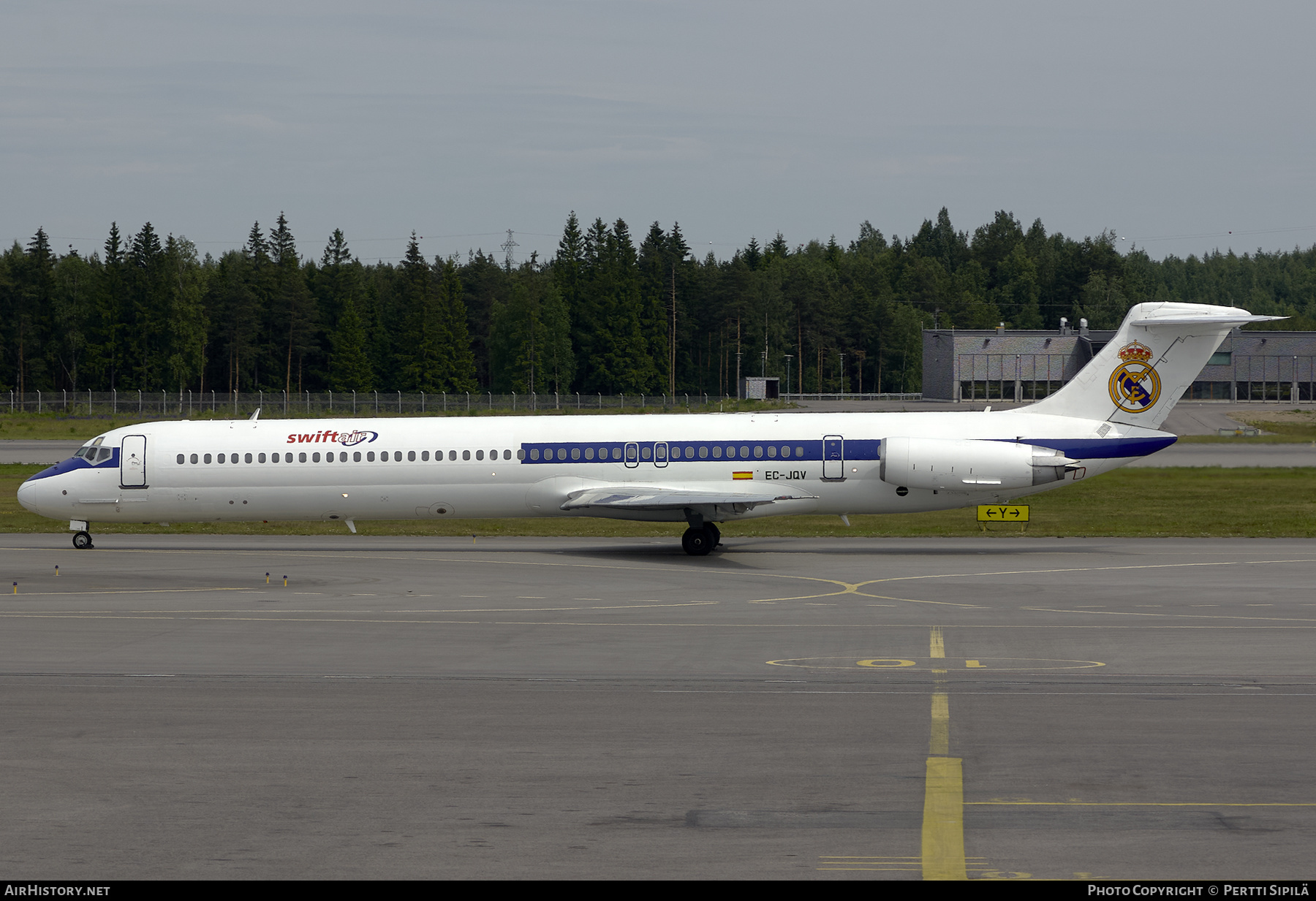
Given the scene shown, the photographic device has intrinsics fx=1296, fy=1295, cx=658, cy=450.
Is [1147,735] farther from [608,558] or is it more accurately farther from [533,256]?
[533,256]

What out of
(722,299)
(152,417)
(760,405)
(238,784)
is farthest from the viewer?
(722,299)

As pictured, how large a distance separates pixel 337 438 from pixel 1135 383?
63.6 ft

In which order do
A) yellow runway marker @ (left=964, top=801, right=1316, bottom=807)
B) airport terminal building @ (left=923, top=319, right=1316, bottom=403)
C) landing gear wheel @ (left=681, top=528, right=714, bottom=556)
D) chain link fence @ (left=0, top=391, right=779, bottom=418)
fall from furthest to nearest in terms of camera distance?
1. airport terminal building @ (left=923, top=319, right=1316, bottom=403)
2. chain link fence @ (left=0, top=391, right=779, bottom=418)
3. landing gear wheel @ (left=681, top=528, right=714, bottom=556)
4. yellow runway marker @ (left=964, top=801, right=1316, bottom=807)

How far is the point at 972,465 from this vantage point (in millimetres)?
30047

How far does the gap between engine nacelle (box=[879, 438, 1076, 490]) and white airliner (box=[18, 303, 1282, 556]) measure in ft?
0.11

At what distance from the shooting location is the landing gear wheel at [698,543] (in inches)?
1209

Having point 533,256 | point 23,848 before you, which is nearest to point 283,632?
point 23,848

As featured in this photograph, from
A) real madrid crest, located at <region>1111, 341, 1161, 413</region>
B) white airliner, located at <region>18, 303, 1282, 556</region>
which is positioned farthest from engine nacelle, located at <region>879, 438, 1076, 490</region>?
real madrid crest, located at <region>1111, 341, 1161, 413</region>

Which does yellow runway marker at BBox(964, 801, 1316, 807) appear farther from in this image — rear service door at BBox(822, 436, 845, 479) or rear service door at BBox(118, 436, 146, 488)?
rear service door at BBox(118, 436, 146, 488)

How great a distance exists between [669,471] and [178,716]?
18284 mm

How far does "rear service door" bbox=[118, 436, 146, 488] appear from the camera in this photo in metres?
32.5

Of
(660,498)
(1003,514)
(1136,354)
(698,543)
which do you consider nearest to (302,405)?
(1003,514)

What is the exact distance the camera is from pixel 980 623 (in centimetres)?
2030

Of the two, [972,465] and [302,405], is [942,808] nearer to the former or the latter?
[972,465]
